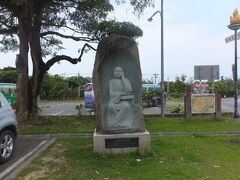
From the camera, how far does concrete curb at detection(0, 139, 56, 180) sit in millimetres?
4379

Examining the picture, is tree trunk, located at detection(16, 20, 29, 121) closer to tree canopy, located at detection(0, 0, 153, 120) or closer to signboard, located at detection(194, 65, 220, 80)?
tree canopy, located at detection(0, 0, 153, 120)

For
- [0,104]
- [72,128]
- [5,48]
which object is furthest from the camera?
[5,48]

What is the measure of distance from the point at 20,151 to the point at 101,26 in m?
6.32

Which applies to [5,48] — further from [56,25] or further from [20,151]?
[20,151]

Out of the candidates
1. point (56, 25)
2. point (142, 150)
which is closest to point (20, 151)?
point (142, 150)

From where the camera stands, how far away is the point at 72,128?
374 inches

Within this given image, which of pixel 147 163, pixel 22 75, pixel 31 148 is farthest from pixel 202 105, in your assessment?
pixel 22 75

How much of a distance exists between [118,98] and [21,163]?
2549 millimetres

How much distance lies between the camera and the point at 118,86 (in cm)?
585

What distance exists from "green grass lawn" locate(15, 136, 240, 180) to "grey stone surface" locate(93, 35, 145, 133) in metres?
0.76

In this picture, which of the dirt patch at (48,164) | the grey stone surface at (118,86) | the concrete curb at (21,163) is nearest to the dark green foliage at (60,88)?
the concrete curb at (21,163)

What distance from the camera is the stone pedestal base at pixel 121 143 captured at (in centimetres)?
550

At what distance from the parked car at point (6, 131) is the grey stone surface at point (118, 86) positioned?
1988 millimetres

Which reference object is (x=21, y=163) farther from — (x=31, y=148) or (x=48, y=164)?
(x=31, y=148)
